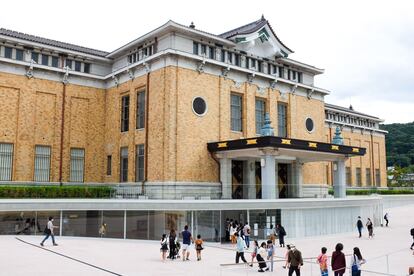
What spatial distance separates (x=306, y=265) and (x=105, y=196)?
18.5 meters

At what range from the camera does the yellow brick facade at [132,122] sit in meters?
30.9

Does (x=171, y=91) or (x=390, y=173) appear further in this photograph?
(x=390, y=173)

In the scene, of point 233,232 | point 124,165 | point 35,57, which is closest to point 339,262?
point 233,232

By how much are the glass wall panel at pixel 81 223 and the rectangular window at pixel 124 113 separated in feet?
40.3

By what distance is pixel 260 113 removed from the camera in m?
37.4

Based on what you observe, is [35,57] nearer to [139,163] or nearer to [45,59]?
[45,59]

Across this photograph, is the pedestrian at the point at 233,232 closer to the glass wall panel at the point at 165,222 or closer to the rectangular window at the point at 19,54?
the glass wall panel at the point at 165,222

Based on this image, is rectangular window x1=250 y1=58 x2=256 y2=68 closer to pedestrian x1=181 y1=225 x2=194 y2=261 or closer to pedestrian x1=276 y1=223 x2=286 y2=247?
pedestrian x1=276 y1=223 x2=286 y2=247

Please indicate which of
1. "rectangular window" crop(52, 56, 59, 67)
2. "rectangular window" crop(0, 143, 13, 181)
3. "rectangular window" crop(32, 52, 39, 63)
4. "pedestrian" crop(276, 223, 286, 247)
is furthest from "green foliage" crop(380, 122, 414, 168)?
"rectangular window" crop(0, 143, 13, 181)

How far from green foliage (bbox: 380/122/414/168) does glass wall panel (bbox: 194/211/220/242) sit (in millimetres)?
96205

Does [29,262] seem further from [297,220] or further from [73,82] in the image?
[73,82]

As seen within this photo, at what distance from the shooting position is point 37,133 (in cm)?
3325

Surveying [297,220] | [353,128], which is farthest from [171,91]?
[353,128]

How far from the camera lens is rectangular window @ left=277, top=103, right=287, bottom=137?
3878 centimetres
